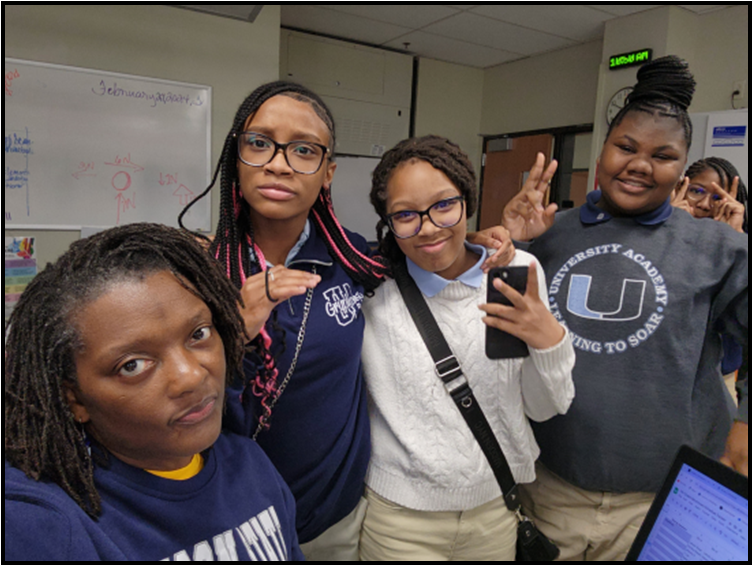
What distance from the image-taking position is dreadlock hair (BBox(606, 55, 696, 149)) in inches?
48.6

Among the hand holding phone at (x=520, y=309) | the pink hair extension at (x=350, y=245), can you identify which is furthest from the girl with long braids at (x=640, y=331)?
the pink hair extension at (x=350, y=245)

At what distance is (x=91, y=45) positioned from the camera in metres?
2.86

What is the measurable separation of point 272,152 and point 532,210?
0.81 meters

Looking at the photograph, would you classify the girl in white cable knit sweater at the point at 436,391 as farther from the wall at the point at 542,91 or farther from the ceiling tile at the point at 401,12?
the wall at the point at 542,91

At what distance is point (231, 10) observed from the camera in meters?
2.89

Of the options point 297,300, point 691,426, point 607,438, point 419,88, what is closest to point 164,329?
point 297,300

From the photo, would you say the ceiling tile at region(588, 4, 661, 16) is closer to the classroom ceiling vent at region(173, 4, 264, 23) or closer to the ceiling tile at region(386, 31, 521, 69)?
the ceiling tile at region(386, 31, 521, 69)

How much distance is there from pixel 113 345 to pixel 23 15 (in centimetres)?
307

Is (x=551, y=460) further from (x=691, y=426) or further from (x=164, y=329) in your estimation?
(x=164, y=329)

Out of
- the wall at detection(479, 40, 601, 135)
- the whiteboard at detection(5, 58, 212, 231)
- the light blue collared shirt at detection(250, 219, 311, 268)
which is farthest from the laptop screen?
the wall at detection(479, 40, 601, 135)

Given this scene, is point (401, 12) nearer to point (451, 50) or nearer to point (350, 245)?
point (451, 50)

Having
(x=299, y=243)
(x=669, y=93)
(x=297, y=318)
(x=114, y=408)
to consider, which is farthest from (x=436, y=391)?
(x=669, y=93)

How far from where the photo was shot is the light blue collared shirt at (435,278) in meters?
1.18

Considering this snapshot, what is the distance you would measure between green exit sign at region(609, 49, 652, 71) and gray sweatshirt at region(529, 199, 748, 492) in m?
3.08
